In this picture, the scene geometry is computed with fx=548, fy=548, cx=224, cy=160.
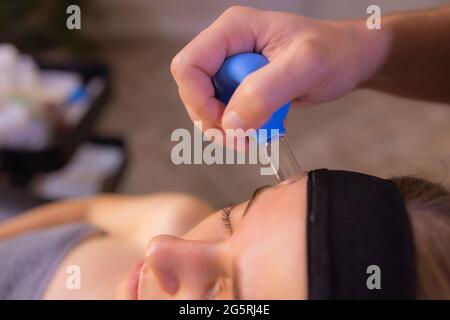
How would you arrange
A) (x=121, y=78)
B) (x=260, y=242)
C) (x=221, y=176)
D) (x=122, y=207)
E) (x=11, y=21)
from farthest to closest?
1. (x=121, y=78)
2. (x=11, y=21)
3. (x=221, y=176)
4. (x=122, y=207)
5. (x=260, y=242)

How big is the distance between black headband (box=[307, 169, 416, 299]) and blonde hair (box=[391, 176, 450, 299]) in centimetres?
1

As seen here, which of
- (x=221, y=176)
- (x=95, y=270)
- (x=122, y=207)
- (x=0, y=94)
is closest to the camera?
(x=95, y=270)

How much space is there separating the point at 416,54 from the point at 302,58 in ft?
0.83

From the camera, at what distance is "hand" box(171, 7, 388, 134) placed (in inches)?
19.9

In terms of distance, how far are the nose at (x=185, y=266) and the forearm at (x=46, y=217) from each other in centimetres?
50

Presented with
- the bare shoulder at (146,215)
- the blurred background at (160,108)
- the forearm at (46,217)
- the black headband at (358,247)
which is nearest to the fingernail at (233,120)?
the black headband at (358,247)

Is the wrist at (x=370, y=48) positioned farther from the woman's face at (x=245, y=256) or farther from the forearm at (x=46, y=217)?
the forearm at (x=46, y=217)

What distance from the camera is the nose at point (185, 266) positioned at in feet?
1.82

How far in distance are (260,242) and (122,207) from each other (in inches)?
22.4

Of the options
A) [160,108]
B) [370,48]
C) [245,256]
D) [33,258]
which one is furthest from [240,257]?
[160,108]
